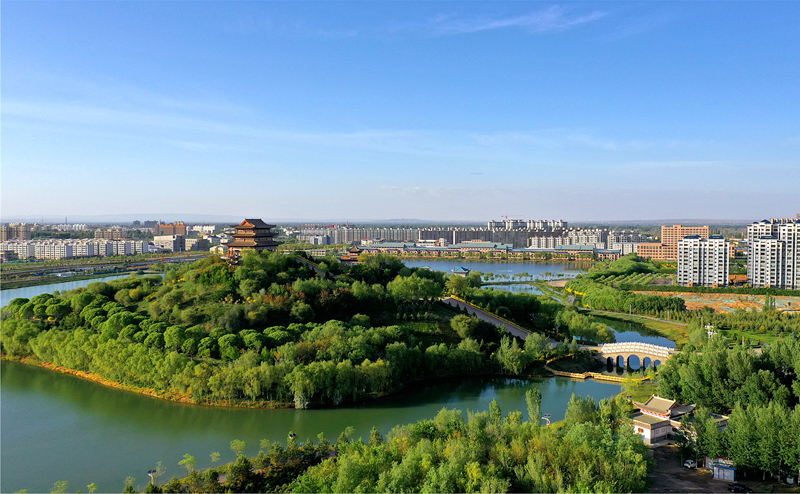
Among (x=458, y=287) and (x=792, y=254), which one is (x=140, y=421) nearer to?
(x=458, y=287)

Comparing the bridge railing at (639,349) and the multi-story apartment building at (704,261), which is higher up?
the multi-story apartment building at (704,261)

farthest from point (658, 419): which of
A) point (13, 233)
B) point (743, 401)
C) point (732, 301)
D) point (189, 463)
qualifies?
point (13, 233)

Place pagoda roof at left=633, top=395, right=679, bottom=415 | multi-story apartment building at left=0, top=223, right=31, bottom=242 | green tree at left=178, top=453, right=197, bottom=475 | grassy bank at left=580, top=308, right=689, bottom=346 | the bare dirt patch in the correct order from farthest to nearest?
multi-story apartment building at left=0, top=223, right=31, bottom=242 → grassy bank at left=580, top=308, right=689, bottom=346 → pagoda roof at left=633, top=395, right=679, bottom=415 → green tree at left=178, top=453, right=197, bottom=475 → the bare dirt patch

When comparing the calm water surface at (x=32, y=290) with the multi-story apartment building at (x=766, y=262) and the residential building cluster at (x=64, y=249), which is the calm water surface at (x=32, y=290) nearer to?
the residential building cluster at (x=64, y=249)

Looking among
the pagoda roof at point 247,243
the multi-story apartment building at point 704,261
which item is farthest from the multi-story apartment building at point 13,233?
the multi-story apartment building at point 704,261

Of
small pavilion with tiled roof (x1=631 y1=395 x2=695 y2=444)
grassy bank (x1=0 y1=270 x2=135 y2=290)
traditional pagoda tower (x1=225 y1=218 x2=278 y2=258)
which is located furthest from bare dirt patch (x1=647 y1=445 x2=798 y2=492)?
grassy bank (x1=0 y1=270 x2=135 y2=290)

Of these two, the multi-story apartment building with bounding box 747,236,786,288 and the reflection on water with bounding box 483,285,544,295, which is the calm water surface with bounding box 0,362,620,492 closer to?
the reflection on water with bounding box 483,285,544,295

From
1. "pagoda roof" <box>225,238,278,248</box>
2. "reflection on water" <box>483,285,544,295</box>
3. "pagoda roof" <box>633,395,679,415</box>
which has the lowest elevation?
"reflection on water" <box>483,285,544,295</box>
